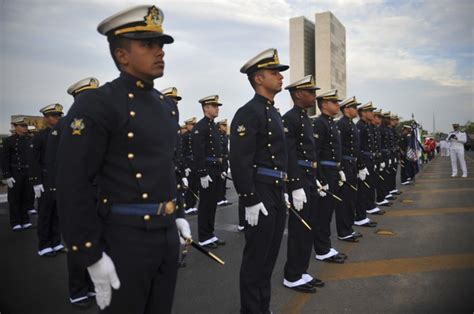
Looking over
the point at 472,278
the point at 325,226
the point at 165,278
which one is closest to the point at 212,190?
the point at 325,226

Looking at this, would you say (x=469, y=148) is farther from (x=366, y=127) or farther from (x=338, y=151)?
(x=338, y=151)

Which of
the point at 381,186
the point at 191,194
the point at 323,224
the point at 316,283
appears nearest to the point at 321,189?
the point at 323,224

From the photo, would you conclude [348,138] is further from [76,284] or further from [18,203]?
[18,203]

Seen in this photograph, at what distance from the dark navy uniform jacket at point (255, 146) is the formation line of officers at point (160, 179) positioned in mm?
10

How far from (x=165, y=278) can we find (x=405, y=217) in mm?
7173

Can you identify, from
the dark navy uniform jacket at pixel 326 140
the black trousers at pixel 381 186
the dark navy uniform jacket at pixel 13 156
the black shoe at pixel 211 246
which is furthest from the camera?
the black trousers at pixel 381 186

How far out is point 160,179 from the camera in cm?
213

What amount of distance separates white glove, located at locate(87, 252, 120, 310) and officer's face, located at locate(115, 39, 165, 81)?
1.02 metres

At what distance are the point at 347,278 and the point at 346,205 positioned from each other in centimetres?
183

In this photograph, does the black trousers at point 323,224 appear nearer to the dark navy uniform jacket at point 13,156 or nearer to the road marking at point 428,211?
the road marking at point 428,211

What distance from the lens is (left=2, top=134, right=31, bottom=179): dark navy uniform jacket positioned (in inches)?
327

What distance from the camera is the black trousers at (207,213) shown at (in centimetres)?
627

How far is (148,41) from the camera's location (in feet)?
6.90

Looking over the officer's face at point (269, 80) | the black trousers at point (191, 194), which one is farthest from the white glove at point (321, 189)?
the black trousers at point (191, 194)
